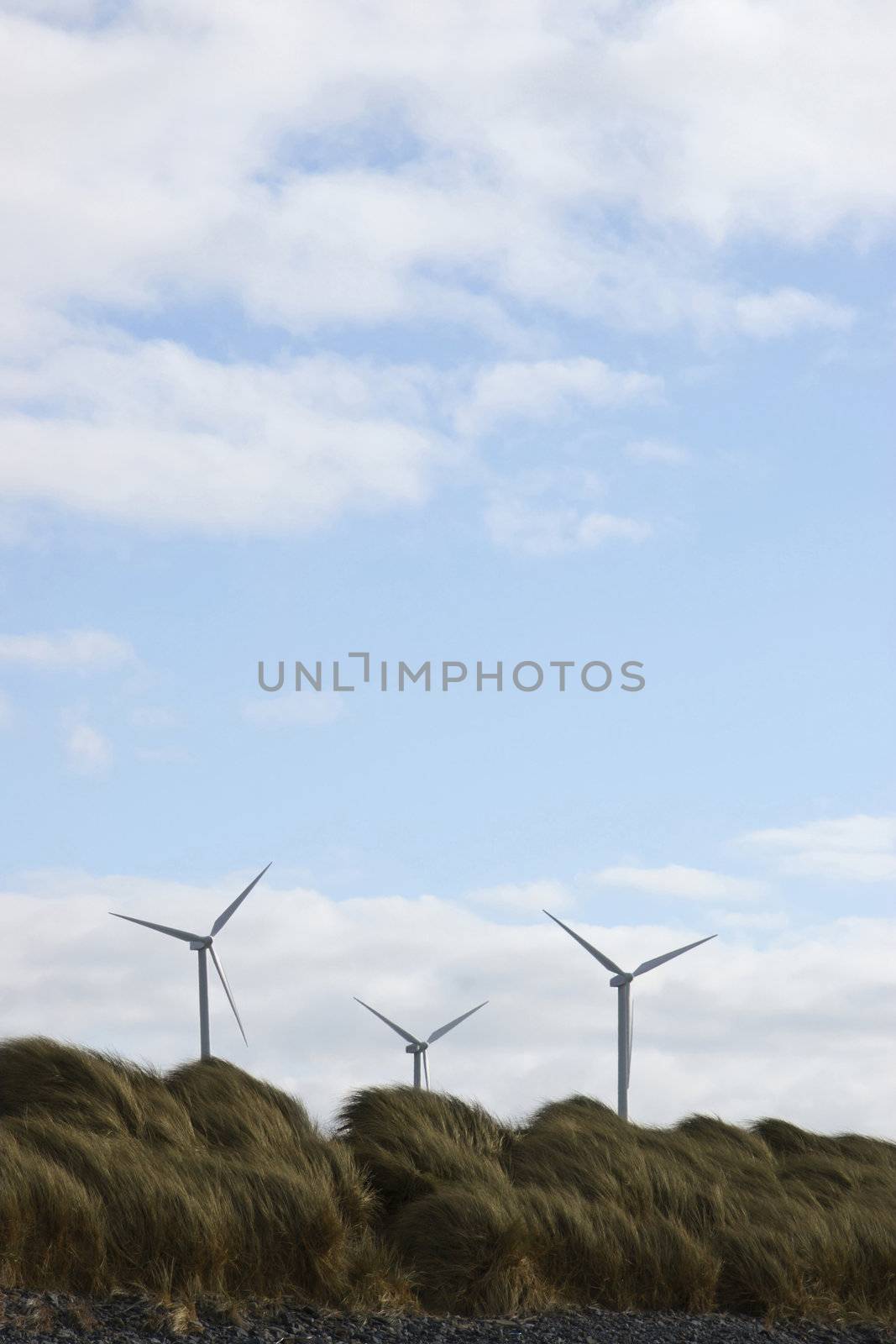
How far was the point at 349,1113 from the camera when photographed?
21094 mm

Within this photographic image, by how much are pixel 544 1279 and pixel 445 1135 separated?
131 inches

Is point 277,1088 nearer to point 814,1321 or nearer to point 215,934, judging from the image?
point 814,1321

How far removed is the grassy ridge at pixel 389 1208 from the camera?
50.1ft

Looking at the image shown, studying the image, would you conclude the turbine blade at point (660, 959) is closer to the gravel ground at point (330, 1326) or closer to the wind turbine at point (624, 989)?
the wind turbine at point (624, 989)

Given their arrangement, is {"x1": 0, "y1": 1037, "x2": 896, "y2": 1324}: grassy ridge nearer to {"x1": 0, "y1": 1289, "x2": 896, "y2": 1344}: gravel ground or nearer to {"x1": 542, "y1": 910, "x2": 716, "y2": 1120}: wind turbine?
{"x1": 0, "y1": 1289, "x2": 896, "y2": 1344}: gravel ground

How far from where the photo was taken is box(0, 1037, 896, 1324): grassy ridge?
15.3m

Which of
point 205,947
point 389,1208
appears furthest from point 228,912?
point 389,1208

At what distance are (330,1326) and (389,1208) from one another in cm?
417

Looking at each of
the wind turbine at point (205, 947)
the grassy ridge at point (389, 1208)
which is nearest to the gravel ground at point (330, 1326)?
the grassy ridge at point (389, 1208)

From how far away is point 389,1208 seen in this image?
61.6ft

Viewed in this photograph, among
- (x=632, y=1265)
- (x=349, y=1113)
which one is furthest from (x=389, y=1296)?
(x=349, y=1113)

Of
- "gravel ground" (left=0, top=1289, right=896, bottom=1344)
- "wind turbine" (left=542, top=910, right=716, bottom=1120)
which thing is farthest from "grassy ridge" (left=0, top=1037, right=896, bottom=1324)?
"wind turbine" (left=542, top=910, right=716, bottom=1120)

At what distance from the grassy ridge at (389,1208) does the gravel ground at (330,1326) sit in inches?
18.6

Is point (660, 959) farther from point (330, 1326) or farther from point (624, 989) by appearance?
point (330, 1326)
